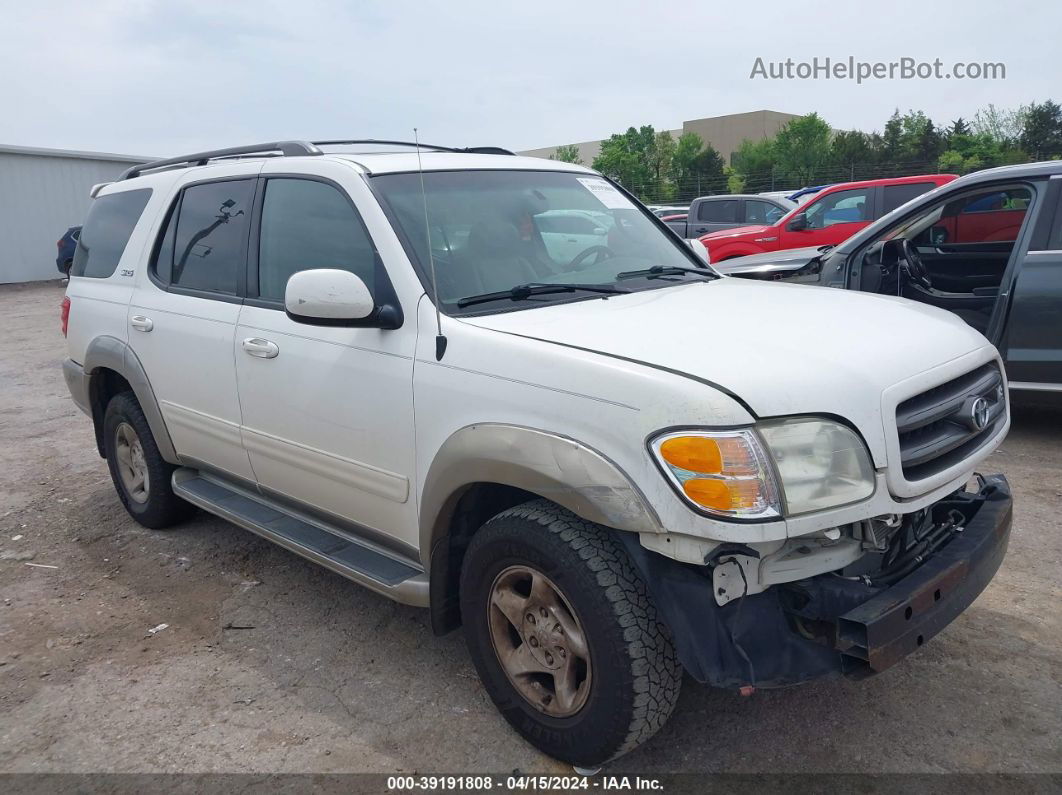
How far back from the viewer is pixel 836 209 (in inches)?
478

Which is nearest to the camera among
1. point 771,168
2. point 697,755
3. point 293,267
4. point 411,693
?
point 697,755

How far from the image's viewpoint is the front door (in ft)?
10.1

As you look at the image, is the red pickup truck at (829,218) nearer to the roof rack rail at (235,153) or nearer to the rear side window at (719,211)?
the rear side window at (719,211)

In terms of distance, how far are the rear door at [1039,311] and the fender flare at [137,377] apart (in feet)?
16.7

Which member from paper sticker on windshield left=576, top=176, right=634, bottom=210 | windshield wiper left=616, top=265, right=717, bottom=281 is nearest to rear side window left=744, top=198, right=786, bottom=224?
paper sticker on windshield left=576, top=176, right=634, bottom=210

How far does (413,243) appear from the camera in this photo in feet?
10.4

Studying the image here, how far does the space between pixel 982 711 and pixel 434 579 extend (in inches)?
74.1

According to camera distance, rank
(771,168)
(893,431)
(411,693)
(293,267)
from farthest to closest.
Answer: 1. (771,168)
2. (293,267)
3. (411,693)
4. (893,431)

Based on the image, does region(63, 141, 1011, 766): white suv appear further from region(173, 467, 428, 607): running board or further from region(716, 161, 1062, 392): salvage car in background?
region(716, 161, 1062, 392): salvage car in background

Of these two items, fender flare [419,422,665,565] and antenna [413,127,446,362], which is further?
antenna [413,127,446,362]

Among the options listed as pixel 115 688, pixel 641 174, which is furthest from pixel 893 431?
pixel 641 174

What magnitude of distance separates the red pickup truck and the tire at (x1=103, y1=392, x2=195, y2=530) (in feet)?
28.1

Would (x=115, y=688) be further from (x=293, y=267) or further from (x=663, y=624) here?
(x=663, y=624)

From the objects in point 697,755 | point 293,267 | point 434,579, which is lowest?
point 697,755
